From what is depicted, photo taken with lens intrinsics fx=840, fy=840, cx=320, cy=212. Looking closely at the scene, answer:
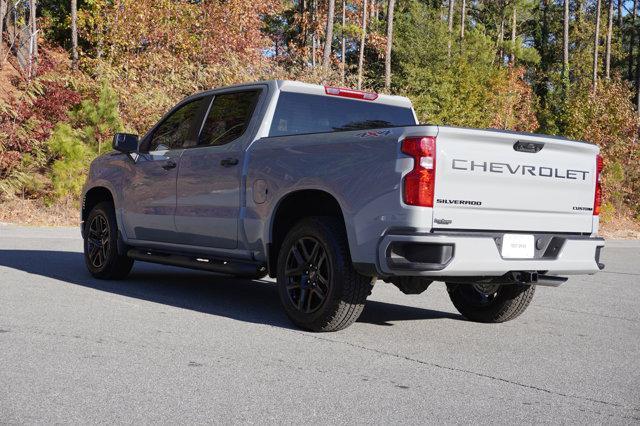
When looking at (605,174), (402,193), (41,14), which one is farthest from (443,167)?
(41,14)

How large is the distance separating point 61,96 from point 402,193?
606 inches

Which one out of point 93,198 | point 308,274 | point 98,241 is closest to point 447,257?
point 308,274

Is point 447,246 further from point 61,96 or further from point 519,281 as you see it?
point 61,96

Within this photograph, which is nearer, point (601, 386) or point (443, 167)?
point (601, 386)

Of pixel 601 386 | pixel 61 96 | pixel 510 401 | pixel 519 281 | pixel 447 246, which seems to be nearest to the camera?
pixel 510 401

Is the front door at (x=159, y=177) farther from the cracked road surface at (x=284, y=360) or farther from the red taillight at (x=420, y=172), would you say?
the red taillight at (x=420, y=172)

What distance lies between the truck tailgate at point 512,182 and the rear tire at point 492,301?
99cm

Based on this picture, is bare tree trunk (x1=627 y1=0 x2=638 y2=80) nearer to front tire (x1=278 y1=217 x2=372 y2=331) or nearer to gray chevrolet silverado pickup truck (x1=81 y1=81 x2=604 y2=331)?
gray chevrolet silverado pickup truck (x1=81 y1=81 x2=604 y2=331)

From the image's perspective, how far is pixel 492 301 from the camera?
7.67 metres

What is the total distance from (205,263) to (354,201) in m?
2.08

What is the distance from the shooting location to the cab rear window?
766cm

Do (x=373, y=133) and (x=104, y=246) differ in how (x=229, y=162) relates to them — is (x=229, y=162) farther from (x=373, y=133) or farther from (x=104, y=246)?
(x=104, y=246)

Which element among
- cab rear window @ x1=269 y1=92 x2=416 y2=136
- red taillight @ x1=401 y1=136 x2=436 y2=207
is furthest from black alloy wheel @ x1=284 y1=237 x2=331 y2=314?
cab rear window @ x1=269 y1=92 x2=416 y2=136

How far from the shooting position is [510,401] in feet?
15.7
